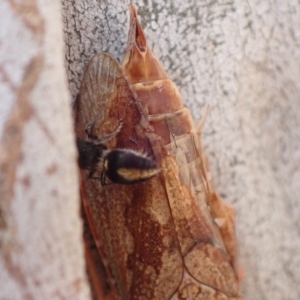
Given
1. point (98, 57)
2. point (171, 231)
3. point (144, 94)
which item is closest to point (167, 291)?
point (171, 231)

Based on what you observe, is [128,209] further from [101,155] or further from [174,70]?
[174,70]

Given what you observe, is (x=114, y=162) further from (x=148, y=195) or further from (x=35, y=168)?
(x=35, y=168)

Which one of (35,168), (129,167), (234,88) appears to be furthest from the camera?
(234,88)

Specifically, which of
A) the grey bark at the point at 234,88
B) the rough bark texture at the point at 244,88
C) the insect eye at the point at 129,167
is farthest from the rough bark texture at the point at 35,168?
the rough bark texture at the point at 244,88

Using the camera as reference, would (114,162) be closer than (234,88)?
Yes

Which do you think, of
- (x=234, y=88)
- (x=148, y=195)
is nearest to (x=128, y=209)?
(x=148, y=195)

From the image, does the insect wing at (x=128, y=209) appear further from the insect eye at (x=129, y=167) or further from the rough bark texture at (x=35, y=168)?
the rough bark texture at (x=35, y=168)

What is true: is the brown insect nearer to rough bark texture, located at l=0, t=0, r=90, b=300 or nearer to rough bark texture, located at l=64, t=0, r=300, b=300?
rough bark texture, located at l=64, t=0, r=300, b=300
